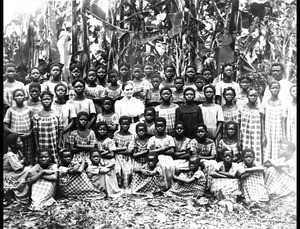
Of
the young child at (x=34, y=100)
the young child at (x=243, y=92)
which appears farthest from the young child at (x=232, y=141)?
the young child at (x=34, y=100)

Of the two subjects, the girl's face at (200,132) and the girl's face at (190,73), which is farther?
the girl's face at (190,73)

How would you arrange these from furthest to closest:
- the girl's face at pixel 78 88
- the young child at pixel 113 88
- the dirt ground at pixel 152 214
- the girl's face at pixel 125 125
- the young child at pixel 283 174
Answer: the young child at pixel 113 88
the girl's face at pixel 78 88
the girl's face at pixel 125 125
the young child at pixel 283 174
the dirt ground at pixel 152 214

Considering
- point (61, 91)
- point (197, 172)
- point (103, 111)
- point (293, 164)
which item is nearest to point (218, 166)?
point (197, 172)

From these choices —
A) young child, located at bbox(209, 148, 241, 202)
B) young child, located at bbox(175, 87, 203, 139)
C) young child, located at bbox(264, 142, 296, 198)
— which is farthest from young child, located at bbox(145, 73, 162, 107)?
young child, located at bbox(264, 142, 296, 198)

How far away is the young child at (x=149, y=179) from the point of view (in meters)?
4.88

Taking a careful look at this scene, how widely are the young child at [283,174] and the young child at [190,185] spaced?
0.68 m

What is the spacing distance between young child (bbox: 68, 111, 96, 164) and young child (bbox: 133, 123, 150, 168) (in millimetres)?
438

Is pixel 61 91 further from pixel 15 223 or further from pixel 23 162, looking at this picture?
pixel 15 223

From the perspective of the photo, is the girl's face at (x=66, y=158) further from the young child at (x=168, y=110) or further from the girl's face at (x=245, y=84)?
the girl's face at (x=245, y=84)

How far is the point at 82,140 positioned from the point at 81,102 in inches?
16.4

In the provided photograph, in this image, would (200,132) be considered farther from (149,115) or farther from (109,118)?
(109,118)

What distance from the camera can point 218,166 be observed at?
4891 millimetres

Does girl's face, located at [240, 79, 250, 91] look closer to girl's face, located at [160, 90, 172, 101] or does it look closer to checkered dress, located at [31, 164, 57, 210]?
girl's face, located at [160, 90, 172, 101]

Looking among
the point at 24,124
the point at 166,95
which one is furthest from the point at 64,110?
the point at 166,95
